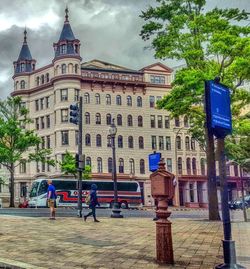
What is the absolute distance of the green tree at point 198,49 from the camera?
61.8 feet

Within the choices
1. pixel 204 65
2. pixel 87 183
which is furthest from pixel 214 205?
pixel 87 183

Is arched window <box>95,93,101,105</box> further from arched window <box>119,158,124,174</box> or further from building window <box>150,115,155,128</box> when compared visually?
arched window <box>119,158,124,174</box>

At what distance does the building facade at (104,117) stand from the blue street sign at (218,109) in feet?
167

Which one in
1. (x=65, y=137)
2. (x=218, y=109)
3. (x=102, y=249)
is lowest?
(x=102, y=249)

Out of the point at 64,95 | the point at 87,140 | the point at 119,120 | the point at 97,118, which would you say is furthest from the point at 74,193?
the point at 119,120

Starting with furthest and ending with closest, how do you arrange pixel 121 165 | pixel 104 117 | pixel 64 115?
1. pixel 104 117
2. pixel 121 165
3. pixel 64 115

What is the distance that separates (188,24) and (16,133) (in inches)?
1100

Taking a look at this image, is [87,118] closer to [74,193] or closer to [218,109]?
[74,193]

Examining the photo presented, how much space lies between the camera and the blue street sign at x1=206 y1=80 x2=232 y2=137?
6.52 meters

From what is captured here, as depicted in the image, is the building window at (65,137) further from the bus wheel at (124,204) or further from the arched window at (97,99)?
the bus wheel at (124,204)

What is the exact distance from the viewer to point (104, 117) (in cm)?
6100

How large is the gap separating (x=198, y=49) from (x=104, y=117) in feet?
137

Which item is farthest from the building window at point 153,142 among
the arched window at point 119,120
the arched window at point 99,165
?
the arched window at point 99,165

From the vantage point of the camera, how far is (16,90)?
65.2 meters
